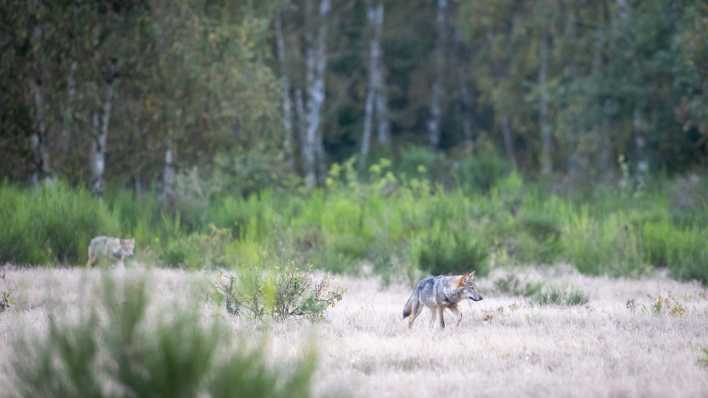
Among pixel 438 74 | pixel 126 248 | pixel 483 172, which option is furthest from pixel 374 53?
pixel 126 248

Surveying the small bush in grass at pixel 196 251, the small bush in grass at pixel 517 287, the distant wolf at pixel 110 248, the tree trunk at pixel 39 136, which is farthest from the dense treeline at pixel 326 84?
the small bush in grass at pixel 517 287

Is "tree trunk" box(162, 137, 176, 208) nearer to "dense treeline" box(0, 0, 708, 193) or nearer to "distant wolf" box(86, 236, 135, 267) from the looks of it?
"dense treeline" box(0, 0, 708, 193)

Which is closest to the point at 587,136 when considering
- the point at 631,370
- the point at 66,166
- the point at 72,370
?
the point at 66,166

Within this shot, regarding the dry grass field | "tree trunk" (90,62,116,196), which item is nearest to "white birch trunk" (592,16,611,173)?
"tree trunk" (90,62,116,196)

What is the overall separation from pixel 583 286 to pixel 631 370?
17.0ft

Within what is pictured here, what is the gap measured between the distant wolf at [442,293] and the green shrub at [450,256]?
3.90 m

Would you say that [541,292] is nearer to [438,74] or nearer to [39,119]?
[39,119]

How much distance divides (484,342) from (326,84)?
105 feet

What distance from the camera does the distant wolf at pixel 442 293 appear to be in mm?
7895

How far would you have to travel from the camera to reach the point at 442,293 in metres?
7.97

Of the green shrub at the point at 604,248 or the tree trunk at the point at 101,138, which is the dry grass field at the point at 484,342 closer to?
the green shrub at the point at 604,248

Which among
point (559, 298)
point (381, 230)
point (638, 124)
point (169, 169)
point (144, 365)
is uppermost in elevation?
point (144, 365)

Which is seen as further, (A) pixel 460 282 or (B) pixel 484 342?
(A) pixel 460 282

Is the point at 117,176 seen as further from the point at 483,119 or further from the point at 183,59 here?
the point at 483,119
